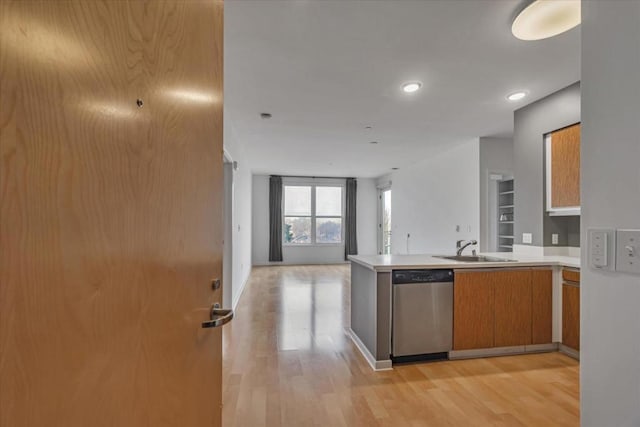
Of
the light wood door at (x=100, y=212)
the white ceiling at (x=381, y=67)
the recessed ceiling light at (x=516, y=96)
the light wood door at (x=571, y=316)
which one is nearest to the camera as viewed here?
the light wood door at (x=100, y=212)

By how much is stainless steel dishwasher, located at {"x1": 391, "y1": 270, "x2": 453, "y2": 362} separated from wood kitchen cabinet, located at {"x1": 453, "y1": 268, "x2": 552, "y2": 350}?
9 centimetres

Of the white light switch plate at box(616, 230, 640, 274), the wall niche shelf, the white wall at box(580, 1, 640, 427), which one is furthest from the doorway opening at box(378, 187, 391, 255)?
the white light switch plate at box(616, 230, 640, 274)

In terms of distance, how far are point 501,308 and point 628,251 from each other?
228cm

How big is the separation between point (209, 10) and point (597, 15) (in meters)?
1.17

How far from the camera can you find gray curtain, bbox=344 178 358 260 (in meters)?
8.85

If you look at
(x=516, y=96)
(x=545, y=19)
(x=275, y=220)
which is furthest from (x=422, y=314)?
(x=275, y=220)

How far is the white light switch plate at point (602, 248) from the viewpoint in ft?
2.92

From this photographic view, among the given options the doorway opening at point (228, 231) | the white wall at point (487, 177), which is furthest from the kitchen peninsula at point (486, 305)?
the doorway opening at point (228, 231)

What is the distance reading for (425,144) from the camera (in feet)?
16.8

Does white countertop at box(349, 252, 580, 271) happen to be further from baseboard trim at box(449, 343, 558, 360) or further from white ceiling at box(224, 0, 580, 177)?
white ceiling at box(224, 0, 580, 177)

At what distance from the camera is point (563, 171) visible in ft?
10.1

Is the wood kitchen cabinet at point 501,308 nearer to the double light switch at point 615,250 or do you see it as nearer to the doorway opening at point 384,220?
the double light switch at point 615,250

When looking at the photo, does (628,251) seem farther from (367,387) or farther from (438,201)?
(438,201)

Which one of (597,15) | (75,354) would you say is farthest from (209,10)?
(597,15)
